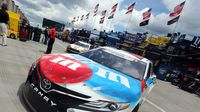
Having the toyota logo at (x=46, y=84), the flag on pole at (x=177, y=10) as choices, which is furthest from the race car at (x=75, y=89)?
the flag on pole at (x=177, y=10)

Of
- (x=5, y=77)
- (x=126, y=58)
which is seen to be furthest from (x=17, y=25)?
(x=126, y=58)

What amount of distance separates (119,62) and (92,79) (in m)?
1.94

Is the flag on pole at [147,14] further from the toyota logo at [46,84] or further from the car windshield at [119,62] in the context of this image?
the toyota logo at [46,84]

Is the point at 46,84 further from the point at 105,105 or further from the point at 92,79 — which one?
the point at 105,105

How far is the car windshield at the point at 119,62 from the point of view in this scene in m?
5.60

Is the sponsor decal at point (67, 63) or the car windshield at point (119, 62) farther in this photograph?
the car windshield at point (119, 62)

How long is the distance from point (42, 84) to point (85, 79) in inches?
26.9

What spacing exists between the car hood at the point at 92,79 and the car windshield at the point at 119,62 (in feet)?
3.04

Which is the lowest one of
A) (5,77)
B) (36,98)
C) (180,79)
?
(180,79)

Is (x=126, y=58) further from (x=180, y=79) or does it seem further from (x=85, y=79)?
(x=180, y=79)

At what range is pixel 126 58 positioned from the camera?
20.4 ft

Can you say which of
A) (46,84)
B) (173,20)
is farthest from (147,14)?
(46,84)

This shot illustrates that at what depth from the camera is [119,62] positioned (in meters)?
5.89

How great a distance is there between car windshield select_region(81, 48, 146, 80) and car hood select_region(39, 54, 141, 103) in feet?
3.04
